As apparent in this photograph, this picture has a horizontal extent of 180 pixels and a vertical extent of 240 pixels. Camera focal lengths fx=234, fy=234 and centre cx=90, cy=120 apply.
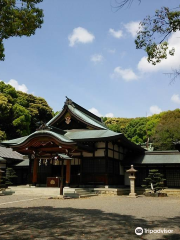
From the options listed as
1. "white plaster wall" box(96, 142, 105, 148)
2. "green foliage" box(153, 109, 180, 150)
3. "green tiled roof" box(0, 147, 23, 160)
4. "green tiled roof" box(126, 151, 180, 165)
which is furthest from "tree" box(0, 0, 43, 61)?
"green foliage" box(153, 109, 180, 150)

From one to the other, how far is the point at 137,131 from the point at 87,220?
48.0m

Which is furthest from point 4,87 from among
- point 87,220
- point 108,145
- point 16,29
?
point 87,220

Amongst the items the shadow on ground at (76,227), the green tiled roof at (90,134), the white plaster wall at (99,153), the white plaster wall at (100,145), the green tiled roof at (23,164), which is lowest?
the shadow on ground at (76,227)

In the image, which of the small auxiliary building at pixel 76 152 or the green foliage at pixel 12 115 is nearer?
the small auxiliary building at pixel 76 152

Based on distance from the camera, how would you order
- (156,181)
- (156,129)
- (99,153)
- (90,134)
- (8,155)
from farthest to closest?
(156,129) → (8,155) → (90,134) → (99,153) → (156,181)

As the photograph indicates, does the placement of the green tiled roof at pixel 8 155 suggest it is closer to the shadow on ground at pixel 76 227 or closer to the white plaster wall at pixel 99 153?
the white plaster wall at pixel 99 153

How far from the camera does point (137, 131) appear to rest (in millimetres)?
54250

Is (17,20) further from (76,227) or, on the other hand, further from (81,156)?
(81,156)

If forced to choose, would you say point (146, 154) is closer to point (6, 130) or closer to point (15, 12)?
point (15, 12)

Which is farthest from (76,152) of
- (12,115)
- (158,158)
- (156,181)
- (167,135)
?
(167,135)

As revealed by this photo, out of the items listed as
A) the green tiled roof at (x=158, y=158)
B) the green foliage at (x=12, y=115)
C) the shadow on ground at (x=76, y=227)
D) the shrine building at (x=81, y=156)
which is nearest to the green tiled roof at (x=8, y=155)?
the shrine building at (x=81, y=156)

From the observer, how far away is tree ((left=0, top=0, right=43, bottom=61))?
25.4 feet

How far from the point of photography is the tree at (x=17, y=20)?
7746 mm

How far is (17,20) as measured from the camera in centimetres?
795
